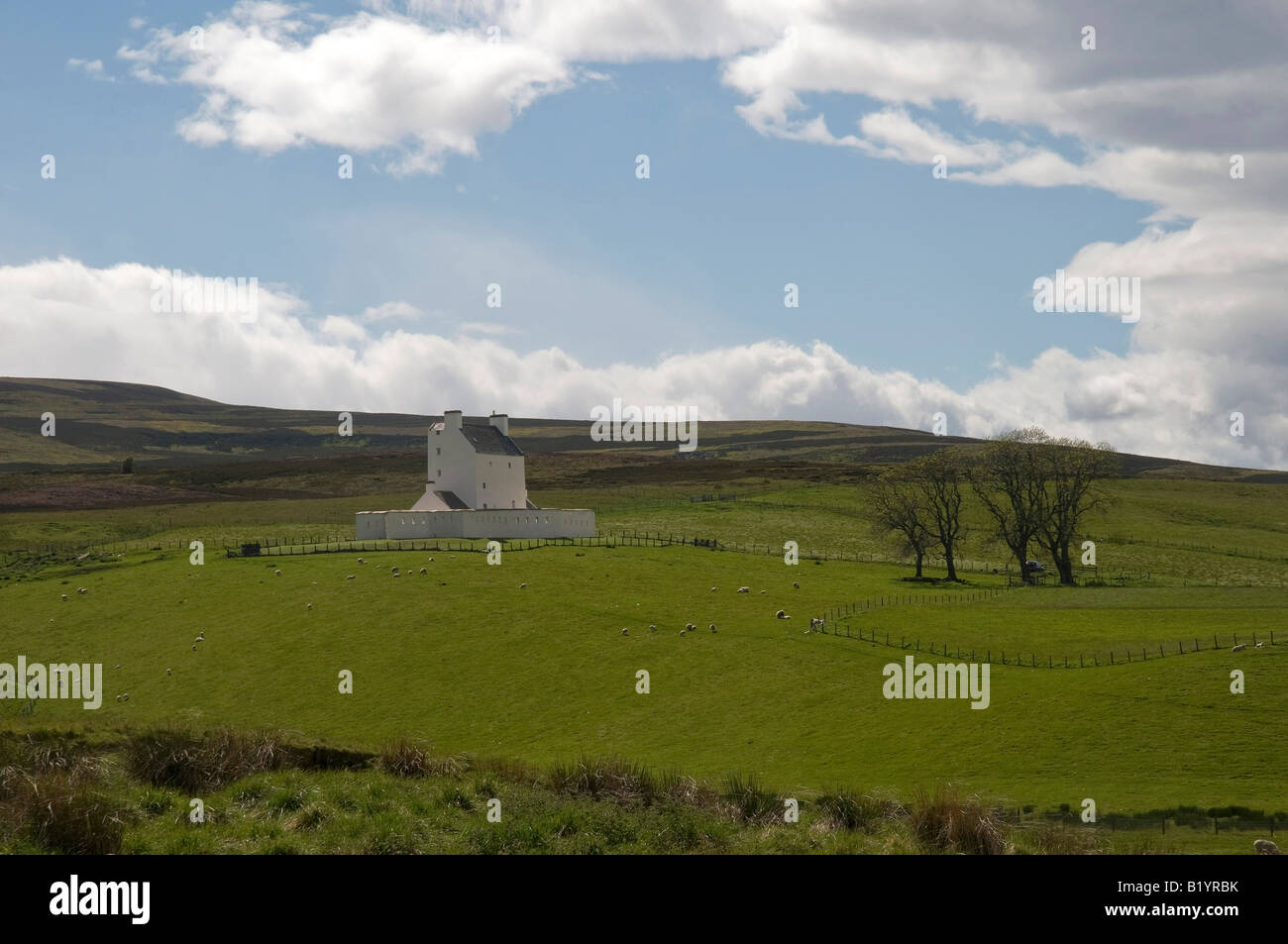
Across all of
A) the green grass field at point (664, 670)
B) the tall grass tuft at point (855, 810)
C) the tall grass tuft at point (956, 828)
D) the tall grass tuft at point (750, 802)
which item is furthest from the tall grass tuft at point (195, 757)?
the tall grass tuft at point (956, 828)

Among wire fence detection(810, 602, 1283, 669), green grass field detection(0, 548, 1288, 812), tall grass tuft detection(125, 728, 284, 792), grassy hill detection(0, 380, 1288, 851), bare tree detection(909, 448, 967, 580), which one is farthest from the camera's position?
bare tree detection(909, 448, 967, 580)

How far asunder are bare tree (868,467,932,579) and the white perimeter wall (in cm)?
2623

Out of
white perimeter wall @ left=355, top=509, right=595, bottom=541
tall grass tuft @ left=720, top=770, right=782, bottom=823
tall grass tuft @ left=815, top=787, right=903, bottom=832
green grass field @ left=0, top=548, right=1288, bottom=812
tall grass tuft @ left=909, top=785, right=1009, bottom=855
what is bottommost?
green grass field @ left=0, top=548, right=1288, bottom=812

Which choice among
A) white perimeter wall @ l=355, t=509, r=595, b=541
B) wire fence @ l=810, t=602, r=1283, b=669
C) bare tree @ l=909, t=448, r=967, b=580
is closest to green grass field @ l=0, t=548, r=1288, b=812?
wire fence @ l=810, t=602, r=1283, b=669

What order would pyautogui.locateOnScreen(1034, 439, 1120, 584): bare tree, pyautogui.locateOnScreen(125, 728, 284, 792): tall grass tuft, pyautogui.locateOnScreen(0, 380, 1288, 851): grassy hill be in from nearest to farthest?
pyautogui.locateOnScreen(125, 728, 284, 792): tall grass tuft → pyautogui.locateOnScreen(0, 380, 1288, 851): grassy hill → pyautogui.locateOnScreen(1034, 439, 1120, 584): bare tree

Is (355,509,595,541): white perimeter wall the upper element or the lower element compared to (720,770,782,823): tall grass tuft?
upper

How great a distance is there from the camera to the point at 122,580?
214 feet

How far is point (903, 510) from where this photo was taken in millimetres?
84812

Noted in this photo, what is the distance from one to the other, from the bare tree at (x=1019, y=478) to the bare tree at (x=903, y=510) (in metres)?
5.07

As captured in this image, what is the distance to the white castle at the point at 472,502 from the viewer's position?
8038 centimetres

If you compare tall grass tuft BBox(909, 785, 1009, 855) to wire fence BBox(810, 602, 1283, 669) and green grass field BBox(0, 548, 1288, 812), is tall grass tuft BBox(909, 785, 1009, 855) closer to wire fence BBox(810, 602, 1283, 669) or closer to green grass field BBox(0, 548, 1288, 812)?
green grass field BBox(0, 548, 1288, 812)

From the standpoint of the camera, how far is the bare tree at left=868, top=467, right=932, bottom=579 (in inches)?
3287

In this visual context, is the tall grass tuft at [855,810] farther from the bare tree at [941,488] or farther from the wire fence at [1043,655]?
the bare tree at [941,488]
